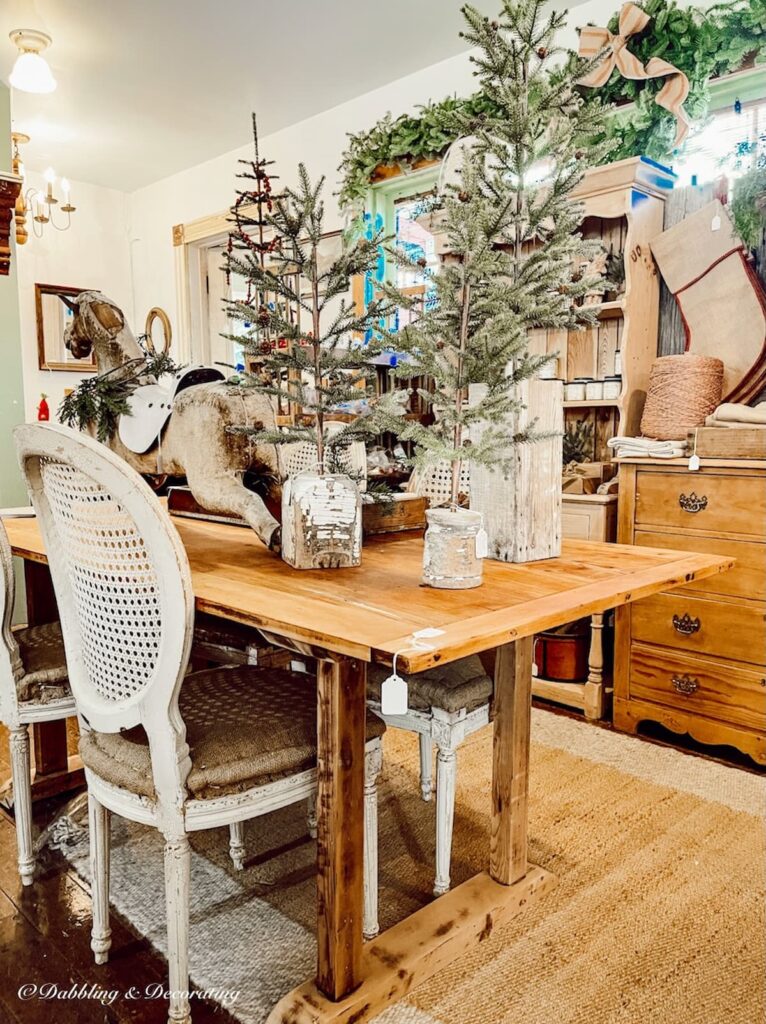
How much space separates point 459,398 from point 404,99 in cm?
310

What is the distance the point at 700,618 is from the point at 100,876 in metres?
1.91

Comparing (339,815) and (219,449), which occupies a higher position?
(219,449)

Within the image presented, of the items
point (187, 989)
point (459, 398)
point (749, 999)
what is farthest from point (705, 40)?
point (187, 989)

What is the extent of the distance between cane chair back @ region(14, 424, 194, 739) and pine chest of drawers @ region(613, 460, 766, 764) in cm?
185

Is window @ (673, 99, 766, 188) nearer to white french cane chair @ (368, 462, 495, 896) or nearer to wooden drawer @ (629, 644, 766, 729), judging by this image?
wooden drawer @ (629, 644, 766, 729)

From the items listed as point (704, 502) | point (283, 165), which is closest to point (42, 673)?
point (704, 502)

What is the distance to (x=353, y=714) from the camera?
128 centimetres

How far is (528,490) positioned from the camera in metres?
1.53

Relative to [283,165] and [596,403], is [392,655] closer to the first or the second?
[596,403]

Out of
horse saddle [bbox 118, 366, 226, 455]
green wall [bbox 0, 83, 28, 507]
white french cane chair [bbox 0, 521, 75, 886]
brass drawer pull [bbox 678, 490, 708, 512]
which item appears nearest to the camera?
white french cane chair [bbox 0, 521, 75, 886]

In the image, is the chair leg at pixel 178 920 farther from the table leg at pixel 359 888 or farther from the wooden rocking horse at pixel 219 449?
the wooden rocking horse at pixel 219 449

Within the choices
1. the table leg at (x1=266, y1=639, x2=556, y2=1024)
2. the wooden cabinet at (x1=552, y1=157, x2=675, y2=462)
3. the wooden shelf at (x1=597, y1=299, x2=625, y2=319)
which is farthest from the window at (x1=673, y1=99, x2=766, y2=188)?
the table leg at (x1=266, y1=639, x2=556, y2=1024)

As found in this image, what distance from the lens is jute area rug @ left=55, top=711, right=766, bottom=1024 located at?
143cm

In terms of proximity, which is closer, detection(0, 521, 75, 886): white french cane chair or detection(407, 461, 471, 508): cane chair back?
detection(0, 521, 75, 886): white french cane chair
